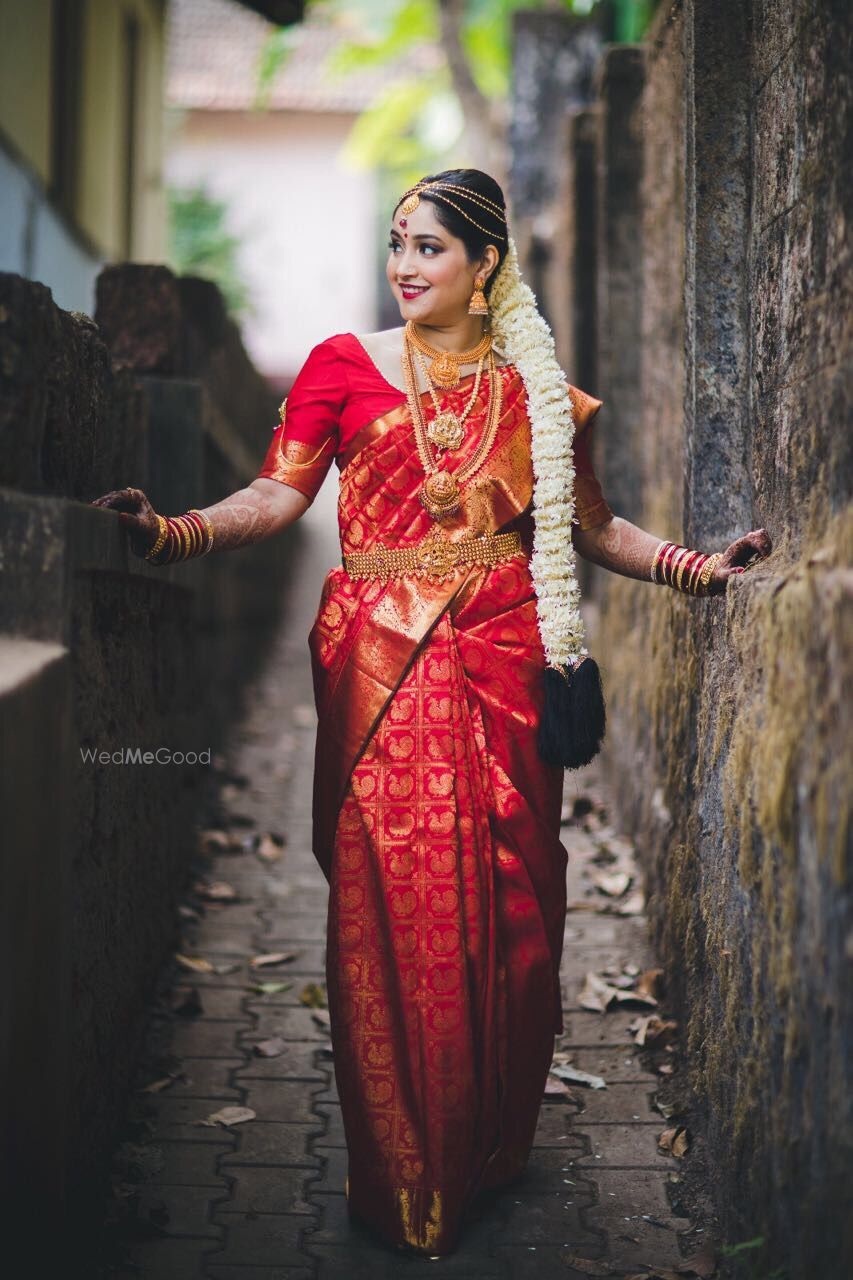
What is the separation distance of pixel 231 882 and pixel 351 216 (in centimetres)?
1939

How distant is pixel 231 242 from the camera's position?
18359mm

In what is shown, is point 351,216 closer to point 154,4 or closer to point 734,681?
point 154,4

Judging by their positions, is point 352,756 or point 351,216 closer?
point 352,756

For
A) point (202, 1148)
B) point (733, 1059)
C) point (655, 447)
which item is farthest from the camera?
point (655, 447)

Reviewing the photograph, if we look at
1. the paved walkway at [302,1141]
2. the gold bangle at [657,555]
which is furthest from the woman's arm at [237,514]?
the paved walkway at [302,1141]

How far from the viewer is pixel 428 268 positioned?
325 cm

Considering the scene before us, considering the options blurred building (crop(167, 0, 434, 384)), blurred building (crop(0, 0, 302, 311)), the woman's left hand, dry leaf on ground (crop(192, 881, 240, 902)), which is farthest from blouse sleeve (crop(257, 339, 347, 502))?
blurred building (crop(167, 0, 434, 384))

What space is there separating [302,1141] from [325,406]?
1746mm

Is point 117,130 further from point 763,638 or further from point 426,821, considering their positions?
point 763,638

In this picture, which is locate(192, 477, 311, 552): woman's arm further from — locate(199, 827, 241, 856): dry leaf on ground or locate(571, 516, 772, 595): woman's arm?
locate(199, 827, 241, 856): dry leaf on ground

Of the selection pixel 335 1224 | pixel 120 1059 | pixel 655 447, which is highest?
pixel 655 447

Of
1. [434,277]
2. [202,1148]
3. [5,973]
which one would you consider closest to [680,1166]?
[202,1148]

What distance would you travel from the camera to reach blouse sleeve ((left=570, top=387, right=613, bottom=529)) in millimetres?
3428

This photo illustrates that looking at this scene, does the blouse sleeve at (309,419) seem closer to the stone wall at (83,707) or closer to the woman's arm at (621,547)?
the stone wall at (83,707)
